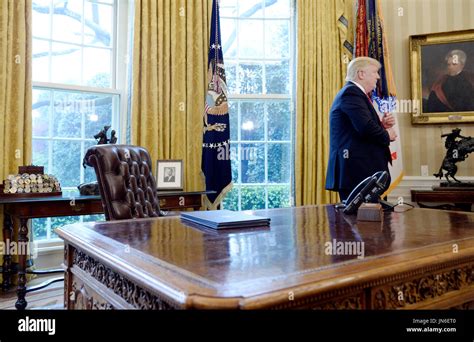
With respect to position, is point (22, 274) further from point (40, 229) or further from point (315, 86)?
point (315, 86)

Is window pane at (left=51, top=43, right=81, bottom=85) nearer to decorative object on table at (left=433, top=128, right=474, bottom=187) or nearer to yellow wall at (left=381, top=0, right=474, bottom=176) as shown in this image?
yellow wall at (left=381, top=0, right=474, bottom=176)

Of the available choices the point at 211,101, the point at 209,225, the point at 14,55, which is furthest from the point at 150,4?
the point at 209,225

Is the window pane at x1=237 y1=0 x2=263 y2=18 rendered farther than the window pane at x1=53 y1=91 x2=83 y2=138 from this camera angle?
Yes

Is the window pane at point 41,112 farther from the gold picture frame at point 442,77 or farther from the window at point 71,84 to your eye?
the gold picture frame at point 442,77

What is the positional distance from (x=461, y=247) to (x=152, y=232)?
3.10 feet

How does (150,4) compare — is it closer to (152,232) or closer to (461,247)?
(152,232)

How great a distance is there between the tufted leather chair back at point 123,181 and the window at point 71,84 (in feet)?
5.03

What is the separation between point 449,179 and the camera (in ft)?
14.2

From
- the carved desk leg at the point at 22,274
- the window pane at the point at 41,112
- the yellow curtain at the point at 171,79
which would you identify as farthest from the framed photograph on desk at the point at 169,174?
the carved desk leg at the point at 22,274

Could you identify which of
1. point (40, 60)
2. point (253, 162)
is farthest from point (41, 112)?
point (253, 162)

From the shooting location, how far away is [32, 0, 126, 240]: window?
139 inches

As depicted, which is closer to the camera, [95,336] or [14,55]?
[95,336]

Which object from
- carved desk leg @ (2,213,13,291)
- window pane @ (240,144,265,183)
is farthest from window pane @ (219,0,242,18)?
carved desk leg @ (2,213,13,291)

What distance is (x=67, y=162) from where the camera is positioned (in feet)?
12.0
